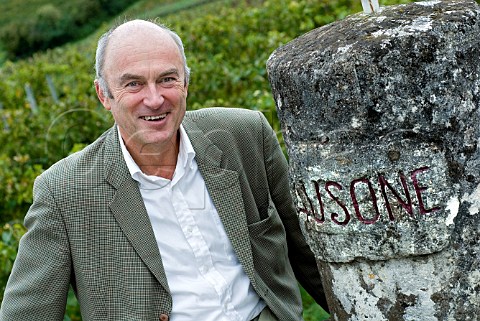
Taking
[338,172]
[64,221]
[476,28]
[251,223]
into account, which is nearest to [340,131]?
[338,172]

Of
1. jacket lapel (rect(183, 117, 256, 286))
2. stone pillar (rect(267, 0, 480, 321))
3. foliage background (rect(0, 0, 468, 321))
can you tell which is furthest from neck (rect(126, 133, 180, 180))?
foliage background (rect(0, 0, 468, 321))

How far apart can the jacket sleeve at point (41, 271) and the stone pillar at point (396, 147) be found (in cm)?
96

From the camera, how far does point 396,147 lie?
2178 millimetres

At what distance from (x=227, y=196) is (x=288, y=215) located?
0.36 m

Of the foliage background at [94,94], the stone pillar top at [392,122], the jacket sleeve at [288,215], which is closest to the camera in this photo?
the stone pillar top at [392,122]

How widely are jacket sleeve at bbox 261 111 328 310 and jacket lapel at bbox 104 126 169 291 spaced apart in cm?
58

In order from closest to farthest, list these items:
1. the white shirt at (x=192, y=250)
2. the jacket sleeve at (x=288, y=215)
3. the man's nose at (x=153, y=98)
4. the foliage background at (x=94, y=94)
→ 1. the man's nose at (x=153, y=98)
2. the white shirt at (x=192, y=250)
3. the jacket sleeve at (x=288, y=215)
4. the foliage background at (x=94, y=94)

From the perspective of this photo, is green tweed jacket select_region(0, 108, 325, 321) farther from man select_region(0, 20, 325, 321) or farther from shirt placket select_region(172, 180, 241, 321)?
shirt placket select_region(172, 180, 241, 321)

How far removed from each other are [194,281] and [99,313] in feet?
1.19

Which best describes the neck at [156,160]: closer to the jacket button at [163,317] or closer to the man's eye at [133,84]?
the man's eye at [133,84]

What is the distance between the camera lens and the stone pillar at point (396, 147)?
2143 millimetres

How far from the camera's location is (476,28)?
2215mm

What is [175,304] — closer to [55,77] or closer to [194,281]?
[194,281]

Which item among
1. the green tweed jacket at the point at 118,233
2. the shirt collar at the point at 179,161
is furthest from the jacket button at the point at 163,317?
the shirt collar at the point at 179,161
